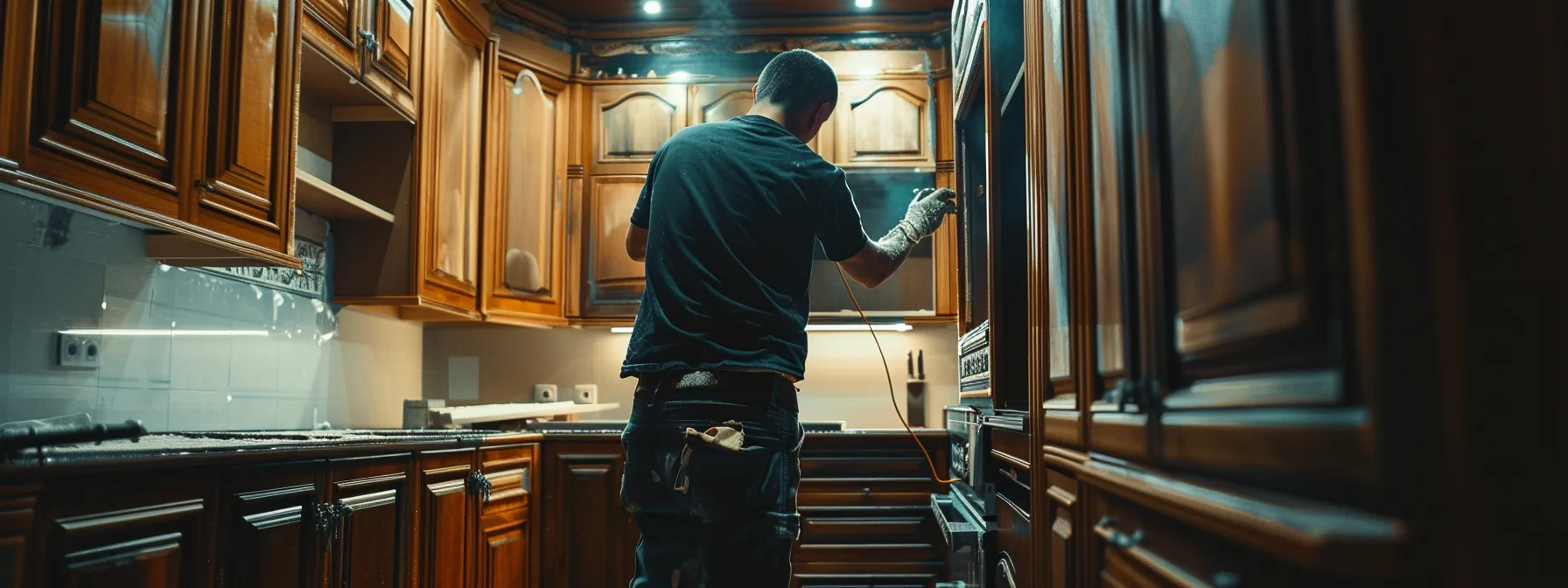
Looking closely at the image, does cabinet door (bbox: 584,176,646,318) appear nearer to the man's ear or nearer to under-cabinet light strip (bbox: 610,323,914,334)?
under-cabinet light strip (bbox: 610,323,914,334)

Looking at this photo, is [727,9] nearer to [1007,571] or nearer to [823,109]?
[823,109]

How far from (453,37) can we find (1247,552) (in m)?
3.12

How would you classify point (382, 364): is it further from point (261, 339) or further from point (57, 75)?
point (57, 75)

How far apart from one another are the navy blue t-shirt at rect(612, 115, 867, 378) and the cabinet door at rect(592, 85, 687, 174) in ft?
6.70

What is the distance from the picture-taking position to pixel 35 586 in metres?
→ 1.32

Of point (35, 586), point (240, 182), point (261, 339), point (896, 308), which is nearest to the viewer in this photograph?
point (35, 586)

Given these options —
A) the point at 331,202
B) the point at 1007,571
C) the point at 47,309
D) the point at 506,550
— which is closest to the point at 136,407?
the point at 47,309

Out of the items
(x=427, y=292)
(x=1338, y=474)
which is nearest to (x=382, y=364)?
Result: (x=427, y=292)

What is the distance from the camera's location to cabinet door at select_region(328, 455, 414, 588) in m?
2.11

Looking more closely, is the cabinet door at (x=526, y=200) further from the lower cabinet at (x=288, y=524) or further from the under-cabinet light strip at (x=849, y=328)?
the lower cabinet at (x=288, y=524)

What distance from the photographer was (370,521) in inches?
88.4

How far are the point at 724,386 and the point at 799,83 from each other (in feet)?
1.78

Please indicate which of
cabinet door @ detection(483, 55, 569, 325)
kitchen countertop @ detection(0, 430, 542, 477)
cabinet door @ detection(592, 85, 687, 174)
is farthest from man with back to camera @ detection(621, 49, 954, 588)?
cabinet door @ detection(592, 85, 687, 174)

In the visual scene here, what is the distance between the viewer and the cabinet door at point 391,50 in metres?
2.76
